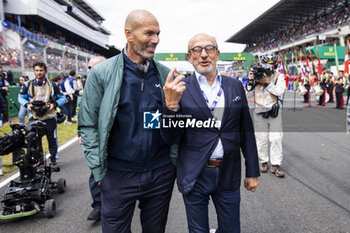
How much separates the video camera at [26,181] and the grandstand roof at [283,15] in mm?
45150

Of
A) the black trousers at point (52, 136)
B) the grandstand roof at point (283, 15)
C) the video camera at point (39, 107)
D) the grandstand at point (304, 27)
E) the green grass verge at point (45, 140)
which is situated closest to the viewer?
the video camera at point (39, 107)

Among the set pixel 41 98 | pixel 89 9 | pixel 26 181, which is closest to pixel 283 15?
pixel 89 9

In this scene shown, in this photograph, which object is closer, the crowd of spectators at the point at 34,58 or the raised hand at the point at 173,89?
the raised hand at the point at 173,89

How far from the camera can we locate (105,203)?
1.92 meters

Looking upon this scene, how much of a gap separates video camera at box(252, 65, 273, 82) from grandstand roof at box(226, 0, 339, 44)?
42.5 m

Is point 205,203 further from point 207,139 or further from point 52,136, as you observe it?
point 52,136

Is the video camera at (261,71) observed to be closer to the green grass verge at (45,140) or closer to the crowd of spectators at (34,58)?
the green grass verge at (45,140)

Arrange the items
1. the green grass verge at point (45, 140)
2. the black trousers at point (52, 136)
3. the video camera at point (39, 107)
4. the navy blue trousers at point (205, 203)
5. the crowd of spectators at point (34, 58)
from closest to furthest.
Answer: the navy blue trousers at point (205, 203)
the video camera at point (39, 107)
the black trousers at point (52, 136)
the green grass verge at point (45, 140)
the crowd of spectators at point (34, 58)

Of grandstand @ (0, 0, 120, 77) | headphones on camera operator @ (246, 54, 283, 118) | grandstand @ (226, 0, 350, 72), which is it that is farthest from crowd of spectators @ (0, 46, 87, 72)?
grandstand @ (226, 0, 350, 72)

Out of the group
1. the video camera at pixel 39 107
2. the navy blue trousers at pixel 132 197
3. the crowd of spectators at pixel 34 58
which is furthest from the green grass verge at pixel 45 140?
the crowd of spectators at pixel 34 58

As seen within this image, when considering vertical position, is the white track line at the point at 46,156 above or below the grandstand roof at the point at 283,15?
below

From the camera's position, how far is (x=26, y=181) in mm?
3285

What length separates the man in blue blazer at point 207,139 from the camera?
1.92 metres

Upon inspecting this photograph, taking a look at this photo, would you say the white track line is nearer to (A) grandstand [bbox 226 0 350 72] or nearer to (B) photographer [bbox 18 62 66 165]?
(B) photographer [bbox 18 62 66 165]
